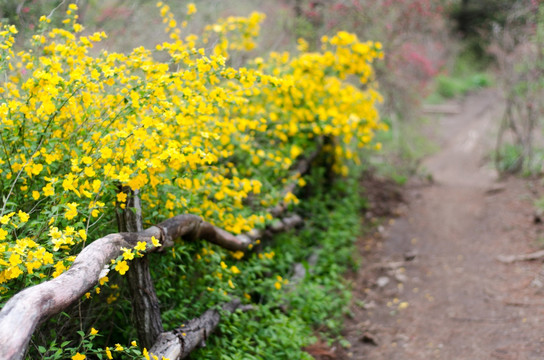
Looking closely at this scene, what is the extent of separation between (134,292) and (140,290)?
0.04m

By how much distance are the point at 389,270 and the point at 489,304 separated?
149 cm

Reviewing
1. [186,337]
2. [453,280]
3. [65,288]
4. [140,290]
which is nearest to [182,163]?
[140,290]

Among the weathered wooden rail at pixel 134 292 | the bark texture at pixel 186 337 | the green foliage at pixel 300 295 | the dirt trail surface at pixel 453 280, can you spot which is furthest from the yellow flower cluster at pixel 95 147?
the dirt trail surface at pixel 453 280

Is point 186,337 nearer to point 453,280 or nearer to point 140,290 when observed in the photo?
point 140,290

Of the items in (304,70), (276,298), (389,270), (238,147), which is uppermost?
(304,70)

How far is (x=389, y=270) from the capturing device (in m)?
6.66

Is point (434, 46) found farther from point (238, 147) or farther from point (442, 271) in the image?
point (238, 147)

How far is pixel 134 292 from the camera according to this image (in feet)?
10.3

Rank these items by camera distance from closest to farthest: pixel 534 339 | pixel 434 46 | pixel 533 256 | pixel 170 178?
pixel 170 178 → pixel 534 339 → pixel 533 256 → pixel 434 46

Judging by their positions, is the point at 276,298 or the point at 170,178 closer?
the point at 170,178

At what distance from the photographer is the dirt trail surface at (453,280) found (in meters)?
4.81

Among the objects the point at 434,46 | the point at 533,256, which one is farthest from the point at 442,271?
the point at 434,46

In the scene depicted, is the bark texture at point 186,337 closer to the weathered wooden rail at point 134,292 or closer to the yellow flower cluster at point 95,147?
the weathered wooden rail at point 134,292

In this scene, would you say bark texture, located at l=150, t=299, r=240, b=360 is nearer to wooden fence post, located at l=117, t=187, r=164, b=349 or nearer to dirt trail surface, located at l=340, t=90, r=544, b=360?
wooden fence post, located at l=117, t=187, r=164, b=349
